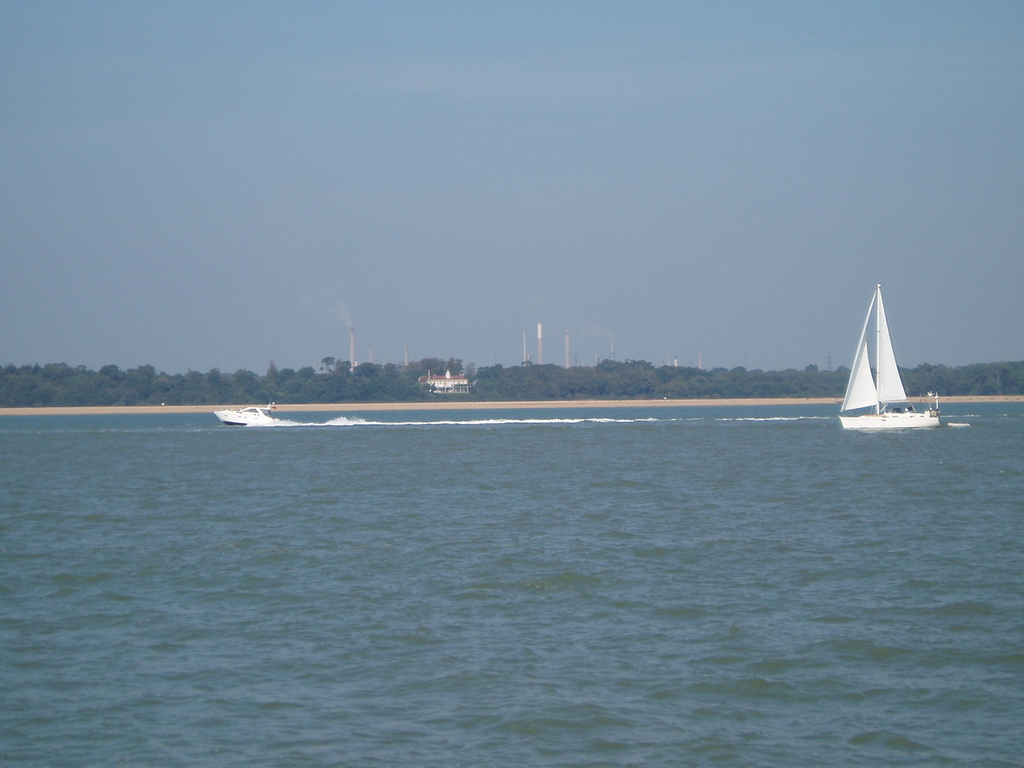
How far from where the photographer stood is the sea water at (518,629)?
10.3 meters

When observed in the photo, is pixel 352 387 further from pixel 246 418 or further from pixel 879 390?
pixel 879 390

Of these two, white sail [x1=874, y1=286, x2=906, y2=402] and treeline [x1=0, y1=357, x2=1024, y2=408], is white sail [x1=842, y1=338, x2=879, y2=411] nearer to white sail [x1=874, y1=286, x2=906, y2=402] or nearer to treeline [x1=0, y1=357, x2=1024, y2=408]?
white sail [x1=874, y1=286, x2=906, y2=402]

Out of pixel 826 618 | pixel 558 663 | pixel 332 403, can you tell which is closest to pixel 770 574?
pixel 826 618

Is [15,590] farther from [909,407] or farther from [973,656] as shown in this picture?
[909,407]

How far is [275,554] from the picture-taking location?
21.3 metres

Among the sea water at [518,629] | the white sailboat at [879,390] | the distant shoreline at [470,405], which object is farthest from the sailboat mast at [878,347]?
the distant shoreline at [470,405]

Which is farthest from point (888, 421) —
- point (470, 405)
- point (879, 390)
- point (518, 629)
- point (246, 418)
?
point (470, 405)

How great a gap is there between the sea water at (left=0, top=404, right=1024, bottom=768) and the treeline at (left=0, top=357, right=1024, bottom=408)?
157701 mm

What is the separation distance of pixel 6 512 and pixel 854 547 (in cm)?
2418

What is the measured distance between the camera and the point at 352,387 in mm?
192500

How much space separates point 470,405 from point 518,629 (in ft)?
557

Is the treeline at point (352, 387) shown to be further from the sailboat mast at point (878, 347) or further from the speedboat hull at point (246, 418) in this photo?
the sailboat mast at point (878, 347)

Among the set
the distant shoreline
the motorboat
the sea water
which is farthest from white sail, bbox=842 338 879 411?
the distant shoreline

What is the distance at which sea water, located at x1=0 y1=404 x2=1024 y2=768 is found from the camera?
10312 mm
